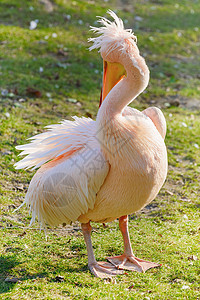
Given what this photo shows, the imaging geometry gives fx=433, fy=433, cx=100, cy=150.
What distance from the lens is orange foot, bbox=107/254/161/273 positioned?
3.91m

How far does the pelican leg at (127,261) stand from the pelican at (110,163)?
0.02m

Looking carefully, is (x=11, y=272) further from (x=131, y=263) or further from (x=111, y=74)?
(x=111, y=74)

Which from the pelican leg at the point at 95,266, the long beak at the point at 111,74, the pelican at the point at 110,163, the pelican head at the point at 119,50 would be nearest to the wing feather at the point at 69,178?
the pelican at the point at 110,163

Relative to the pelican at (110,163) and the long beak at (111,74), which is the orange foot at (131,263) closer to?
the pelican at (110,163)

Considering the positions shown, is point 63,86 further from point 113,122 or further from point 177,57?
point 113,122

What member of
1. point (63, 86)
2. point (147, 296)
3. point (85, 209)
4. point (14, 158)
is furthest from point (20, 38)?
point (147, 296)

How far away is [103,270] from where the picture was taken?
151 inches

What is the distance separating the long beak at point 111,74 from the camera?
3852 millimetres

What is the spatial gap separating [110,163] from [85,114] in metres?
3.74

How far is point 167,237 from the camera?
4496mm

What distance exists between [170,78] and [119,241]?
18.9 feet

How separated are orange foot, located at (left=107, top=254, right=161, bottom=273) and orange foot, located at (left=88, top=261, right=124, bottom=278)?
5 cm

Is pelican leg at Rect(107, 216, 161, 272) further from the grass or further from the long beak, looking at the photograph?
the long beak

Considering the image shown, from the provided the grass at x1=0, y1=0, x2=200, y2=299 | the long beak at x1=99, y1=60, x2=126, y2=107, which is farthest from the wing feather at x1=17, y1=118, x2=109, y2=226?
the grass at x1=0, y1=0, x2=200, y2=299
